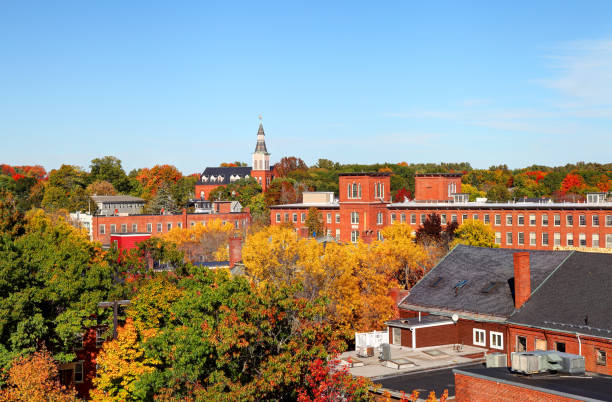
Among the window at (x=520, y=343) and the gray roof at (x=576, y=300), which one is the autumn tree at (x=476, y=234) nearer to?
the gray roof at (x=576, y=300)

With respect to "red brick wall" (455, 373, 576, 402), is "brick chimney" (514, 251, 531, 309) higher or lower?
higher

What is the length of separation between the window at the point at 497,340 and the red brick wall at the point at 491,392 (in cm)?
1716

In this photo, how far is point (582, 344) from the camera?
36.2 m

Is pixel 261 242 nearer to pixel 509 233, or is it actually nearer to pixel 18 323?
pixel 18 323

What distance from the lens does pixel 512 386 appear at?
23.5m

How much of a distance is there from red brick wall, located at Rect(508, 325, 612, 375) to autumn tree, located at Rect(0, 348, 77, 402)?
24.5 m

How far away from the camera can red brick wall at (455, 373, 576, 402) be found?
2275cm

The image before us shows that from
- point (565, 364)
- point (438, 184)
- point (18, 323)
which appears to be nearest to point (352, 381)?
point (565, 364)

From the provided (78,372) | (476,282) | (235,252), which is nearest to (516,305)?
(476,282)

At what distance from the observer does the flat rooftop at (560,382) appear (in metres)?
22.2

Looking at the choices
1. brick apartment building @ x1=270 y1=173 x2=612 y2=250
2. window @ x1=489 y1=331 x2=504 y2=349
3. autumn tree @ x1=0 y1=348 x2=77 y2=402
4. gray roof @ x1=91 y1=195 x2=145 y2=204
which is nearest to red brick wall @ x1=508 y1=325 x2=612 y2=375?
window @ x1=489 y1=331 x2=504 y2=349

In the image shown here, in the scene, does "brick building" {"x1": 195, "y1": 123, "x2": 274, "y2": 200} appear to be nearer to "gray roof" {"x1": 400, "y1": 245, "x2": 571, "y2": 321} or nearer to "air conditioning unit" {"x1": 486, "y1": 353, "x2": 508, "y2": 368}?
"gray roof" {"x1": 400, "y1": 245, "x2": 571, "y2": 321}

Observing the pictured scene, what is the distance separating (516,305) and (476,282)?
16.5 ft

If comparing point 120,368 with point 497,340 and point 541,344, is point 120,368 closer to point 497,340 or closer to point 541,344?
point 497,340
